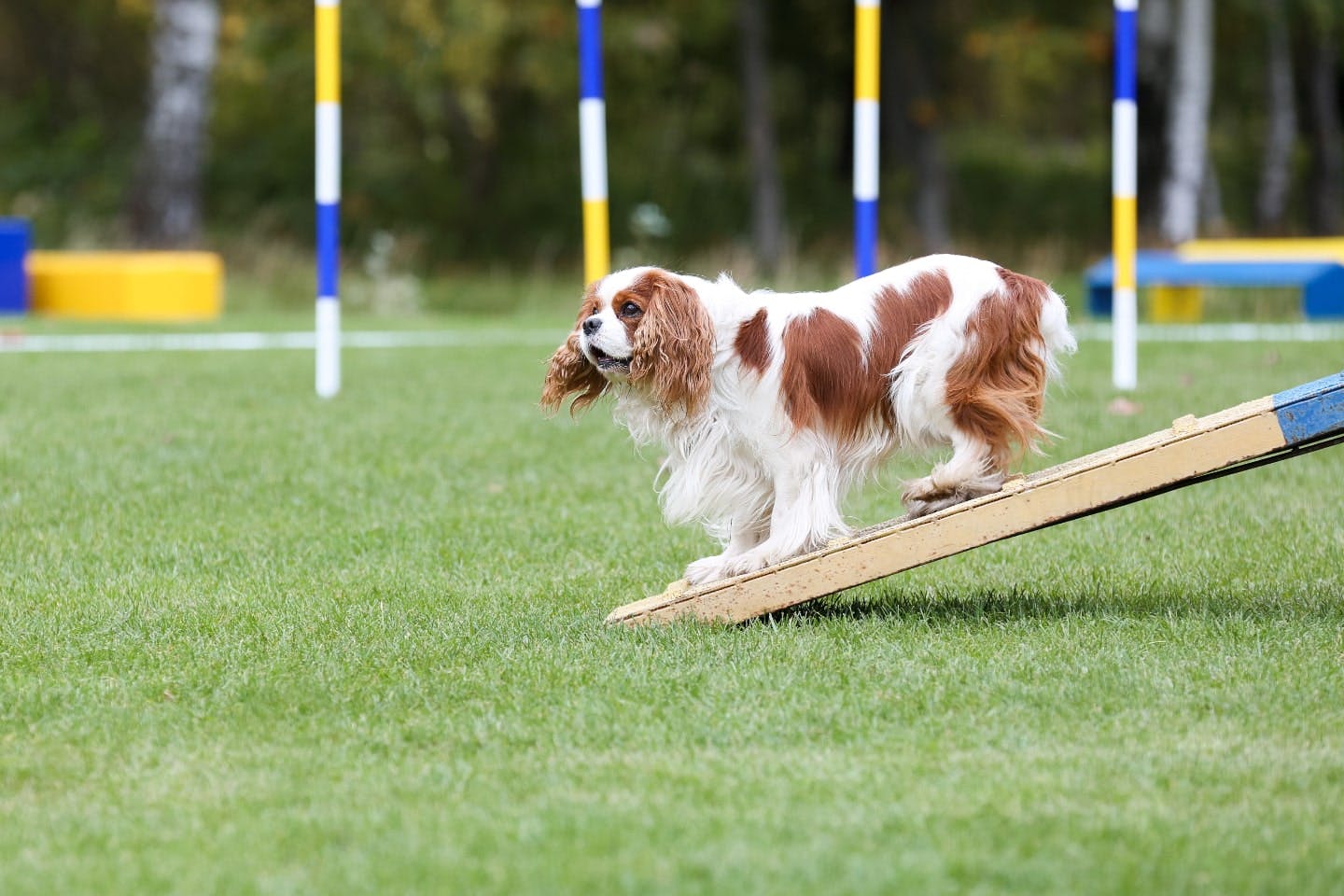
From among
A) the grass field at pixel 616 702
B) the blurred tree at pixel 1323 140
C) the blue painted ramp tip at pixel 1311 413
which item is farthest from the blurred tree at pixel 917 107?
the blue painted ramp tip at pixel 1311 413

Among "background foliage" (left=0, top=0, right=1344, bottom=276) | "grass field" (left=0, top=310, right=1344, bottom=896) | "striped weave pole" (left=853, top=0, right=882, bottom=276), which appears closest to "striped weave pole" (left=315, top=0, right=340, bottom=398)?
"grass field" (left=0, top=310, right=1344, bottom=896)

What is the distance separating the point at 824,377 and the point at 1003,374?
50cm

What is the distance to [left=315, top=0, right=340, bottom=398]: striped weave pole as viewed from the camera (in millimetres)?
9070

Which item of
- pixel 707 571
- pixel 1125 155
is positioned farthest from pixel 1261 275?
pixel 707 571

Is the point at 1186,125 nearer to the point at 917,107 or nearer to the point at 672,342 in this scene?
the point at 917,107

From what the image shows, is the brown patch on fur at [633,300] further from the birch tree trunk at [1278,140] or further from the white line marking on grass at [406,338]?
the birch tree trunk at [1278,140]

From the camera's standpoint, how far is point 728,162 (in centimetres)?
3097

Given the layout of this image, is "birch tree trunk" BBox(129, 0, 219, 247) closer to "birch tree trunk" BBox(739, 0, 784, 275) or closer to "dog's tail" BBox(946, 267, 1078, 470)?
"birch tree trunk" BBox(739, 0, 784, 275)

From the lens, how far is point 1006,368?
4855 millimetres

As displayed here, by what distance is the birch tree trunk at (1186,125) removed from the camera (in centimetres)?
2028

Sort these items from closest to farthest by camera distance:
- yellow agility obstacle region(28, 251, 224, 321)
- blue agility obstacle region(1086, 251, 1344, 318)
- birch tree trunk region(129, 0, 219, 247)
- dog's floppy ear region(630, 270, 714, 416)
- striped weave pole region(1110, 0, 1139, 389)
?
1. dog's floppy ear region(630, 270, 714, 416)
2. striped weave pole region(1110, 0, 1139, 389)
3. blue agility obstacle region(1086, 251, 1344, 318)
4. yellow agility obstacle region(28, 251, 224, 321)
5. birch tree trunk region(129, 0, 219, 247)

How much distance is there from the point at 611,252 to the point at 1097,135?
1748 cm

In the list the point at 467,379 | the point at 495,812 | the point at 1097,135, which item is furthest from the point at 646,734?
the point at 1097,135

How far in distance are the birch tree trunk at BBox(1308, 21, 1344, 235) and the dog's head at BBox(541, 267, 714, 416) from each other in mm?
24309
